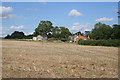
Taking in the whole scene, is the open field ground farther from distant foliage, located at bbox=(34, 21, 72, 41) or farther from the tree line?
distant foliage, located at bbox=(34, 21, 72, 41)

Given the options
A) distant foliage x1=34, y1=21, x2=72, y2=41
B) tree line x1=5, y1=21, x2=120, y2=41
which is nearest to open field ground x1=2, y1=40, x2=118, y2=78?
tree line x1=5, y1=21, x2=120, y2=41

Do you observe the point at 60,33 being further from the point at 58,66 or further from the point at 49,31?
the point at 58,66

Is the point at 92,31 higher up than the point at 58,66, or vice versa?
the point at 92,31

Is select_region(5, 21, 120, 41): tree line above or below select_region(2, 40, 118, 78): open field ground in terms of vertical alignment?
above

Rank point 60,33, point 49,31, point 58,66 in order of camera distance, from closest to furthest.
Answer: point 58,66, point 49,31, point 60,33

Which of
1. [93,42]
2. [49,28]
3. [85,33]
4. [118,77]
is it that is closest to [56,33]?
[49,28]

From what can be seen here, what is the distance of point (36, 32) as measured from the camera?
89312 mm

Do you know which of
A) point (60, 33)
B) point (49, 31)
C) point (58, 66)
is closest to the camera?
point (58, 66)

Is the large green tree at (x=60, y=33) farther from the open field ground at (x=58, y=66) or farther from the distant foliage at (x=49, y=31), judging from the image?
the open field ground at (x=58, y=66)

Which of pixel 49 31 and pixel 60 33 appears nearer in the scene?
pixel 49 31

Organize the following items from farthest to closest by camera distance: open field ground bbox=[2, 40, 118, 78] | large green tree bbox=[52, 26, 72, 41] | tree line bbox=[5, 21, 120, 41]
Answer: large green tree bbox=[52, 26, 72, 41] → tree line bbox=[5, 21, 120, 41] → open field ground bbox=[2, 40, 118, 78]

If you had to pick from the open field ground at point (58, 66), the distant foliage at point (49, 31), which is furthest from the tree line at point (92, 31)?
the open field ground at point (58, 66)

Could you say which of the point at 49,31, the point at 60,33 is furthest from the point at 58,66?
the point at 60,33

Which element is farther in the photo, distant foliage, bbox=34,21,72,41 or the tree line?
distant foliage, bbox=34,21,72,41
